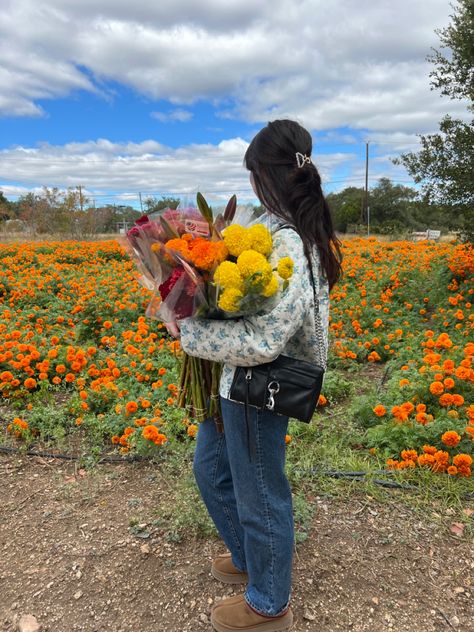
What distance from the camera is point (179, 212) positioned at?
66.4 inches

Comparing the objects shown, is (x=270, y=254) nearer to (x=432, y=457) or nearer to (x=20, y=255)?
(x=432, y=457)

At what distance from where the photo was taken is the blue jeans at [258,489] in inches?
62.3

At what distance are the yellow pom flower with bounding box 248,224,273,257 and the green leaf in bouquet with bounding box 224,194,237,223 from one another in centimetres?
24

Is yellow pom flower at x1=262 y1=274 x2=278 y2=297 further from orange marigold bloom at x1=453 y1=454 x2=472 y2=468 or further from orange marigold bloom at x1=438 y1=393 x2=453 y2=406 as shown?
orange marigold bloom at x1=438 y1=393 x2=453 y2=406

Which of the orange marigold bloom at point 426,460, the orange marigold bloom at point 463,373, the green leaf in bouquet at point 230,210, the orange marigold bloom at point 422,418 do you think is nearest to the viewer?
the green leaf in bouquet at point 230,210

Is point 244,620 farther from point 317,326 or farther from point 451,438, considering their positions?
point 451,438

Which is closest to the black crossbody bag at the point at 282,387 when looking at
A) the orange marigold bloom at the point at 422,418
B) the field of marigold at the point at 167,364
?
the field of marigold at the point at 167,364

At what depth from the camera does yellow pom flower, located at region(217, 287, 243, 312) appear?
1339 millimetres

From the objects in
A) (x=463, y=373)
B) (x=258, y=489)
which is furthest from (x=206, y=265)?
(x=463, y=373)

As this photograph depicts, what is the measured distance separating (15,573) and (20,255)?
950cm

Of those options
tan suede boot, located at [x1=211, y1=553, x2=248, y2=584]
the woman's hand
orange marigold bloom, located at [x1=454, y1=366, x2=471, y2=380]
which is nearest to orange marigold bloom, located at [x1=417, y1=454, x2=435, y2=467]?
orange marigold bloom, located at [x1=454, y1=366, x2=471, y2=380]

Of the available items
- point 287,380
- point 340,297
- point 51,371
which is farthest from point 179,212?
point 340,297

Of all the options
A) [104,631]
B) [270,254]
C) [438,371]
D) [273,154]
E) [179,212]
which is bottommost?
[104,631]

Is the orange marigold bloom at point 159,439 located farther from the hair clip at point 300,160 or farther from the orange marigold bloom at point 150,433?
the hair clip at point 300,160
